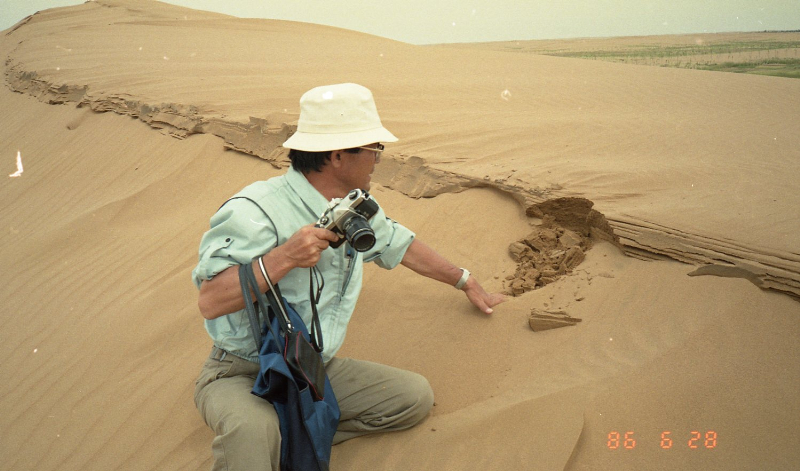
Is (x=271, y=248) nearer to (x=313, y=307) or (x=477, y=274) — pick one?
(x=313, y=307)

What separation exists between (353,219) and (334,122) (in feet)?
1.50

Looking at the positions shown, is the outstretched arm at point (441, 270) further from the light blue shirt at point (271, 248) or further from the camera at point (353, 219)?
the camera at point (353, 219)

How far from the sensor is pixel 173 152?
21.0 feet

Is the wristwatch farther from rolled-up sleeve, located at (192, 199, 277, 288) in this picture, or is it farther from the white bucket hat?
rolled-up sleeve, located at (192, 199, 277, 288)

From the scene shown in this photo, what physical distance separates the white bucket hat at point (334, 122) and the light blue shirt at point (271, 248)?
0.64 feet

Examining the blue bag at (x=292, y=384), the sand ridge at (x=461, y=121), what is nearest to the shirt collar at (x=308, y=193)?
the blue bag at (x=292, y=384)

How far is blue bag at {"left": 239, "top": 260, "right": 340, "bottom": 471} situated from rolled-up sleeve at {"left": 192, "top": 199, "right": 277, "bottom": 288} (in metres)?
0.10

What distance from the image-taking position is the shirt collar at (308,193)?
2436mm

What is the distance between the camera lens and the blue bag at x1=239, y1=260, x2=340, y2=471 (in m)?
2.22

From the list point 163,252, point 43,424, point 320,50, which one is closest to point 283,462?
point 43,424

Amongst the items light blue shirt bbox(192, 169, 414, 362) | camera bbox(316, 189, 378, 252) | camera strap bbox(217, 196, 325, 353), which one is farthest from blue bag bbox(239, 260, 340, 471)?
camera bbox(316, 189, 378, 252)

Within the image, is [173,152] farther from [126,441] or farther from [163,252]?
[126,441]

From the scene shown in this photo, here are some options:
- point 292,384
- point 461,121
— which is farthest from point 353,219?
point 461,121

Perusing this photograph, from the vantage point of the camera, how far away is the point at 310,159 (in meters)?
2.45
